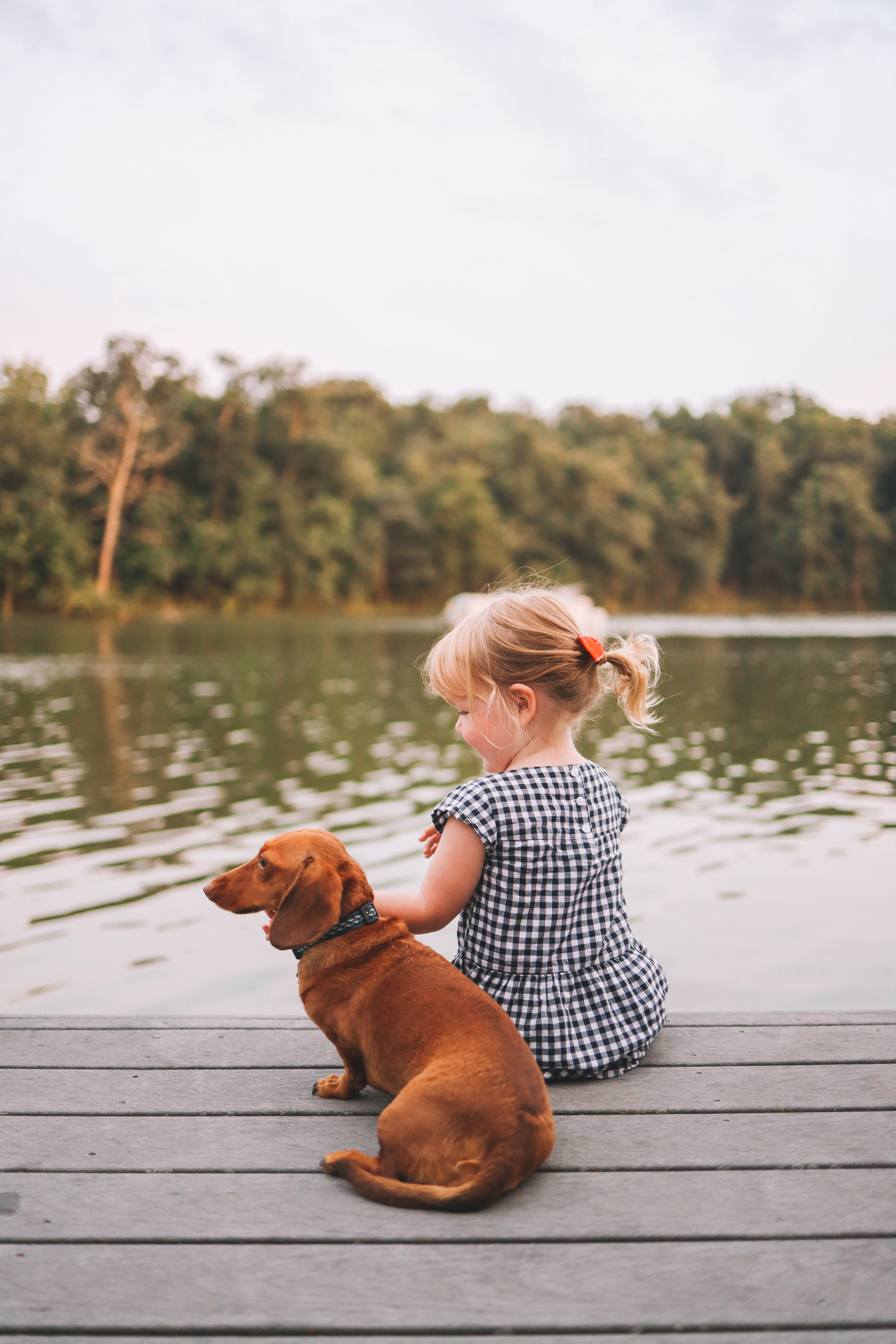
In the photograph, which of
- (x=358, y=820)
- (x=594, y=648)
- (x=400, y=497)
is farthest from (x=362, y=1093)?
(x=400, y=497)

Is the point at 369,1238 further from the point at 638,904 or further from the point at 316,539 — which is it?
the point at 316,539

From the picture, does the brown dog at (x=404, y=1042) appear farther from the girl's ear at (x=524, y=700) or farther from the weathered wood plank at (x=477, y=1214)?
the girl's ear at (x=524, y=700)

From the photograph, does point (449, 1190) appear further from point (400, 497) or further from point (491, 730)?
point (400, 497)

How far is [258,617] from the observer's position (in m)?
46.8

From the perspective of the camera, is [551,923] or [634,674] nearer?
[551,923]

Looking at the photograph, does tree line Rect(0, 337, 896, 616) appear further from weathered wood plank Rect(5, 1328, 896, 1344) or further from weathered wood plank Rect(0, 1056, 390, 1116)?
weathered wood plank Rect(5, 1328, 896, 1344)

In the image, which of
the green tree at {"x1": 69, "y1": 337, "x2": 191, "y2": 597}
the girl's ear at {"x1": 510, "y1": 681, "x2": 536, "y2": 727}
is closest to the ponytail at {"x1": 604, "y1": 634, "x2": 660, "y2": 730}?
the girl's ear at {"x1": 510, "y1": 681, "x2": 536, "y2": 727}

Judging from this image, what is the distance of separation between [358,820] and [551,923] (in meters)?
6.12

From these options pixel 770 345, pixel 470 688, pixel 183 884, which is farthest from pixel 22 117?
pixel 770 345

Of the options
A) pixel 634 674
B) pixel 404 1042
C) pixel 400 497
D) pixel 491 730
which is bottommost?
pixel 404 1042

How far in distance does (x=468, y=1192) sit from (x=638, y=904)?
4.86m

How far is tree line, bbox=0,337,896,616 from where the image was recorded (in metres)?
44.8

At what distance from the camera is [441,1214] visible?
1.77 metres

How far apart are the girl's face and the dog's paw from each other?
2.62 ft
